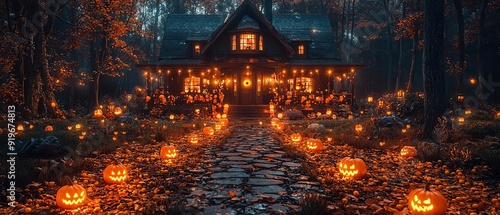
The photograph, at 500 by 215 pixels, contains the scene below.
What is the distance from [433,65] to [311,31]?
1826 centimetres

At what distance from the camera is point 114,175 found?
16.6 feet

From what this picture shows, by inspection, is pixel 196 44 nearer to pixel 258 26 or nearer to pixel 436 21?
pixel 258 26

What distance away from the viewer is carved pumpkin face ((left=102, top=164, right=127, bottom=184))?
16.6 feet

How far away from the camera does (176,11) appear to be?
128ft

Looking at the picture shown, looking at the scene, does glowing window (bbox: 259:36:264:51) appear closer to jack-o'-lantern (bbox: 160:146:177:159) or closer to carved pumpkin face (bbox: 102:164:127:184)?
jack-o'-lantern (bbox: 160:146:177:159)

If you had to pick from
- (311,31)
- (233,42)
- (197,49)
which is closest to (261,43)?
(233,42)

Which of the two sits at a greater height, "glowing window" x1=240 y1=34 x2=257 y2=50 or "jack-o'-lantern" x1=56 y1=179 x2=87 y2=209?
"glowing window" x1=240 y1=34 x2=257 y2=50

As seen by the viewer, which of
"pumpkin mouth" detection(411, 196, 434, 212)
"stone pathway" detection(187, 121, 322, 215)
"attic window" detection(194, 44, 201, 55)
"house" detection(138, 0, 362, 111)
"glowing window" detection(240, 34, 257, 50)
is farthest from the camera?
"attic window" detection(194, 44, 201, 55)

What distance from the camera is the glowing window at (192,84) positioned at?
25250 millimetres

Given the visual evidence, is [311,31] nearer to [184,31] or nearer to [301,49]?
[301,49]

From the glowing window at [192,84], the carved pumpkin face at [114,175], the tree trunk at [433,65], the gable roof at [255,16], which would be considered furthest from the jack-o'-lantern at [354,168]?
the glowing window at [192,84]

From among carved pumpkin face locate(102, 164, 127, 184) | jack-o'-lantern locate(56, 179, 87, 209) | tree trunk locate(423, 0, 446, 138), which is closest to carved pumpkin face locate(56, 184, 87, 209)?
jack-o'-lantern locate(56, 179, 87, 209)

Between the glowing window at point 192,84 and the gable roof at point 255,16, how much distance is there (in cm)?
292

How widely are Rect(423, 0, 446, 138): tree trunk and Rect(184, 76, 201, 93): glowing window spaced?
18.1 m
